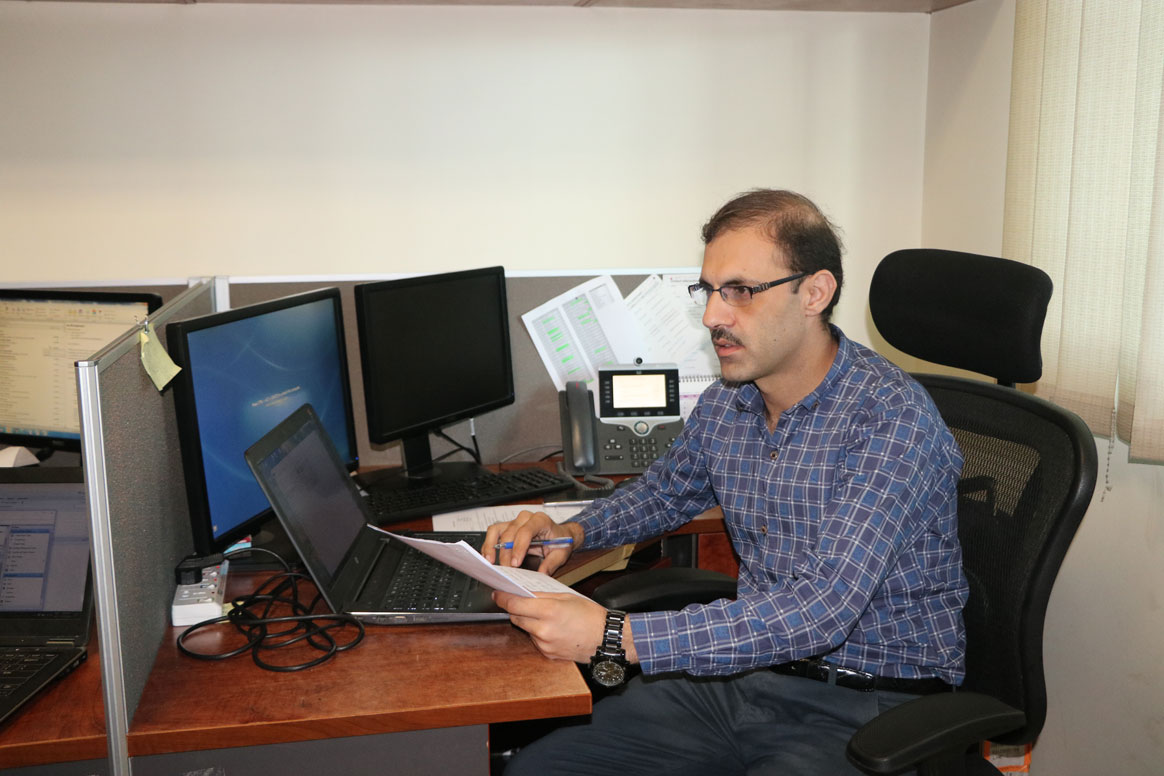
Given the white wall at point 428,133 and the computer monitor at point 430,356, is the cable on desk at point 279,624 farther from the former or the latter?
the white wall at point 428,133

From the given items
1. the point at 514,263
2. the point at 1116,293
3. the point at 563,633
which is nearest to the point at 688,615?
the point at 563,633

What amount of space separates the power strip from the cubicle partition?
0.02 m

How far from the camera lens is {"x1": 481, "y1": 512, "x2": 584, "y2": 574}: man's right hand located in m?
1.55

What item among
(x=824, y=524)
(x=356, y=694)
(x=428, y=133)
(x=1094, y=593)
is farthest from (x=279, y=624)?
(x=428, y=133)

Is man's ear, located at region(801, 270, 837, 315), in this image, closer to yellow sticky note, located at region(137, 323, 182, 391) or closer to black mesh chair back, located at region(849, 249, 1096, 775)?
black mesh chair back, located at region(849, 249, 1096, 775)

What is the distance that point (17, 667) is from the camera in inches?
47.9

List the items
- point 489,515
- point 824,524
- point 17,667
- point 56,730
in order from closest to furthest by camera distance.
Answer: point 56,730, point 17,667, point 824,524, point 489,515

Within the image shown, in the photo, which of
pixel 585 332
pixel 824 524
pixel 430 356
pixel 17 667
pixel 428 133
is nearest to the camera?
pixel 17 667

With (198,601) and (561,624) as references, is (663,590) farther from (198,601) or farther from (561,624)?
(198,601)

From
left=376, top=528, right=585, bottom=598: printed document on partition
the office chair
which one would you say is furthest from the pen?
left=376, top=528, right=585, bottom=598: printed document on partition

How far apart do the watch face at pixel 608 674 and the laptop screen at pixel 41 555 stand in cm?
71

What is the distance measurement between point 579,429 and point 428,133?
1.07 m

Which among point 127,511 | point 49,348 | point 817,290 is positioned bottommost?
point 127,511

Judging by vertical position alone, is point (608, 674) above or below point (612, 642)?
below
